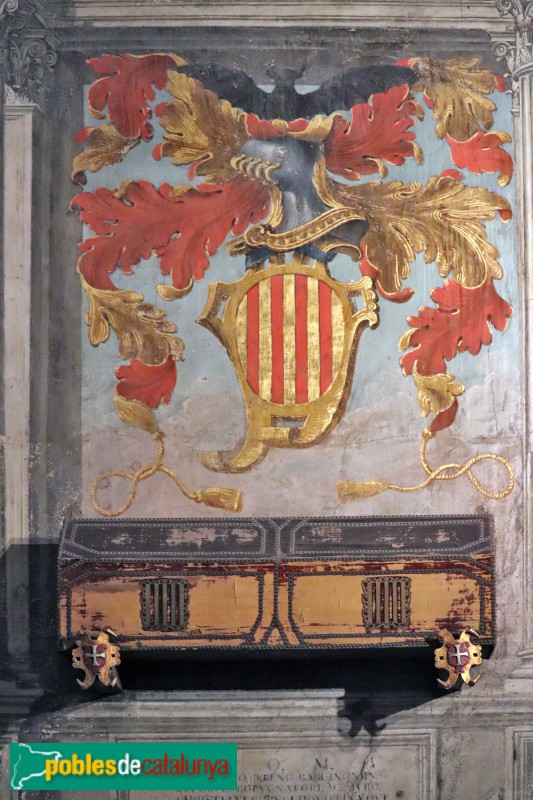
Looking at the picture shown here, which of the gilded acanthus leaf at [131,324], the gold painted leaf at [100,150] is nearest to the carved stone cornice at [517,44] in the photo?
the gold painted leaf at [100,150]

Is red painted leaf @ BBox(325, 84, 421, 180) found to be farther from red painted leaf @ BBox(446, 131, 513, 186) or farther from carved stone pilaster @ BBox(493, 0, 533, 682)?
carved stone pilaster @ BBox(493, 0, 533, 682)

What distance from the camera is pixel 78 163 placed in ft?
16.7

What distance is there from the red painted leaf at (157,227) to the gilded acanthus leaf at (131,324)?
0.22 feet

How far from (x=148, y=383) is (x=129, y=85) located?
1.43 metres

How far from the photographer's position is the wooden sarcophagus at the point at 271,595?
181 inches

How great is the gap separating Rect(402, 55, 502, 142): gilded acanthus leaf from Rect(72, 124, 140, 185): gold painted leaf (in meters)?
1.43

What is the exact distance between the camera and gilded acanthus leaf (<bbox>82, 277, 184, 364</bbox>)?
5039 millimetres

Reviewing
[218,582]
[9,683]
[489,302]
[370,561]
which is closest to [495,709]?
[370,561]

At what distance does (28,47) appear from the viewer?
5109 millimetres

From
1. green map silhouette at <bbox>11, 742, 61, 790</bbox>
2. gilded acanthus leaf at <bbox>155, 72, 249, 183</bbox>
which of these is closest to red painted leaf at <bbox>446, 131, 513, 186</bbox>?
gilded acanthus leaf at <bbox>155, 72, 249, 183</bbox>

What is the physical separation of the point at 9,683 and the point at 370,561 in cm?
176

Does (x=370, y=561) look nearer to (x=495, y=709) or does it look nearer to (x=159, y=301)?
(x=495, y=709)

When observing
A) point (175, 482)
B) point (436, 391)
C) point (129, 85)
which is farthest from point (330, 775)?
point (129, 85)

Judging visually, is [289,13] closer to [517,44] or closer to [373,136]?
[373,136]
